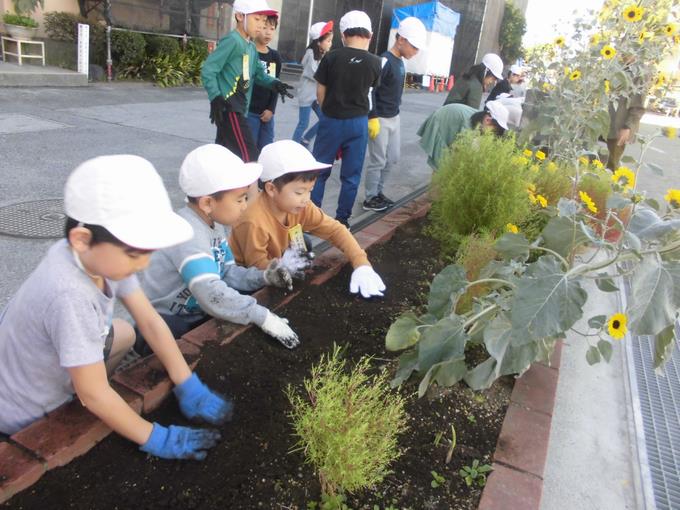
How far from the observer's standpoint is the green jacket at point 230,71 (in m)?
3.60

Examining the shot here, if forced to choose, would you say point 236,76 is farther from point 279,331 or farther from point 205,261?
point 279,331

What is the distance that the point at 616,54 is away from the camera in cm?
442

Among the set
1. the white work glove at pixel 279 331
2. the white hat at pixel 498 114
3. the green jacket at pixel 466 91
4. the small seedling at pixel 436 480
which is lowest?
the small seedling at pixel 436 480

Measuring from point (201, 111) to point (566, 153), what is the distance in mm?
5987

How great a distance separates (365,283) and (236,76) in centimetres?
189

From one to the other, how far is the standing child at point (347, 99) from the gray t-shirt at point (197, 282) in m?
1.88

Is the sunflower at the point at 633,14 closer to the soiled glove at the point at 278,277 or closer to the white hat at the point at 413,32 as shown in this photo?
the white hat at the point at 413,32

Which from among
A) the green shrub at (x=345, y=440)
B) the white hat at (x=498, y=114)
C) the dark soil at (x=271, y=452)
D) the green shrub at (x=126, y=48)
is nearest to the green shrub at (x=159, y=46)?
the green shrub at (x=126, y=48)

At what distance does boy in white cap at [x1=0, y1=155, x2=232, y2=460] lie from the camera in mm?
1308

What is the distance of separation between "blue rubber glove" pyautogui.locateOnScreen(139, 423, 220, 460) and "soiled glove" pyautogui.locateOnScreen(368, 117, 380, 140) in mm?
3529

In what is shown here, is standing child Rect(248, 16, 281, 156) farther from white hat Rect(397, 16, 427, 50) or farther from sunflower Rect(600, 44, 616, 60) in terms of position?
sunflower Rect(600, 44, 616, 60)

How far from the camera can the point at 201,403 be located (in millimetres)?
1797

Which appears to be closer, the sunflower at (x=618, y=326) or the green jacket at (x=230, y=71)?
the sunflower at (x=618, y=326)

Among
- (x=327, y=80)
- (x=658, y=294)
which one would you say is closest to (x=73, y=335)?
(x=658, y=294)
